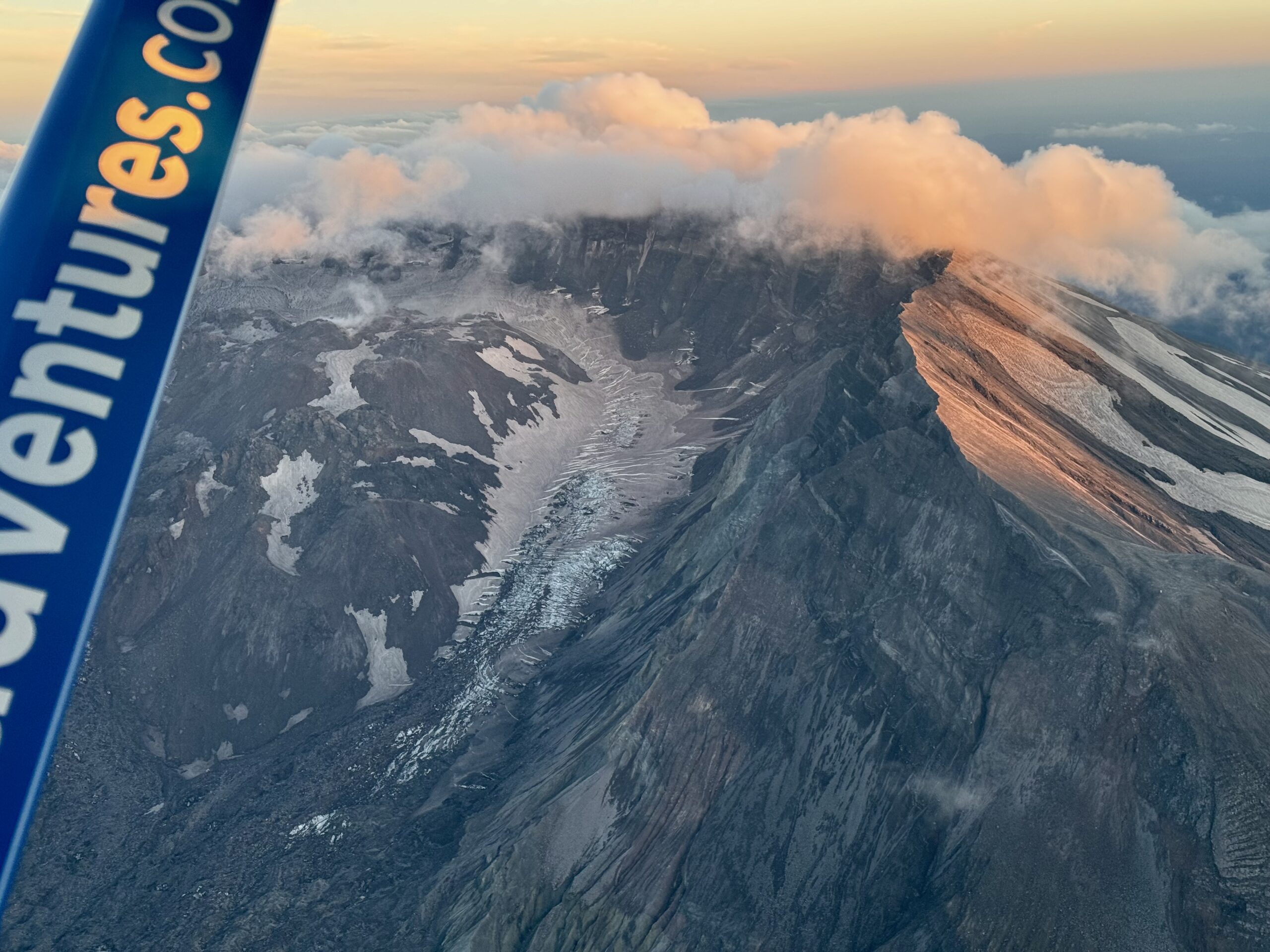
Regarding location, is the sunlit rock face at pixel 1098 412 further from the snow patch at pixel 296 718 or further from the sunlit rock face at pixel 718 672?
the snow patch at pixel 296 718

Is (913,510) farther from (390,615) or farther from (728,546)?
(390,615)

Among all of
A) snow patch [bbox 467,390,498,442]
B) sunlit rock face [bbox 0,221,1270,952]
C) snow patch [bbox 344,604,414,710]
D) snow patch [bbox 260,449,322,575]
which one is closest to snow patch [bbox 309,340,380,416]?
sunlit rock face [bbox 0,221,1270,952]

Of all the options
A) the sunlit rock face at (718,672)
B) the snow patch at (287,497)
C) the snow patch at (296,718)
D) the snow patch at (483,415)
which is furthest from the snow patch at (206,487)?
the snow patch at (483,415)

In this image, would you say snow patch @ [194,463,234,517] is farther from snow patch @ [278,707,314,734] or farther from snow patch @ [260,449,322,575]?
snow patch @ [278,707,314,734]

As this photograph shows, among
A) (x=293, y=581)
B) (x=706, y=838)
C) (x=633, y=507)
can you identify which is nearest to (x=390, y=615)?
(x=293, y=581)

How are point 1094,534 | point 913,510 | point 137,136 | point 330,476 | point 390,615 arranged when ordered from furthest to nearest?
point 330,476
point 390,615
point 913,510
point 1094,534
point 137,136

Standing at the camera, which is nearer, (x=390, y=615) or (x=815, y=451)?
(x=815, y=451)

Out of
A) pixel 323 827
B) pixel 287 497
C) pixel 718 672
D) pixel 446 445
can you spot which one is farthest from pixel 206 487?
pixel 718 672

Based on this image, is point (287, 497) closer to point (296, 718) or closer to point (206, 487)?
point (206, 487)
